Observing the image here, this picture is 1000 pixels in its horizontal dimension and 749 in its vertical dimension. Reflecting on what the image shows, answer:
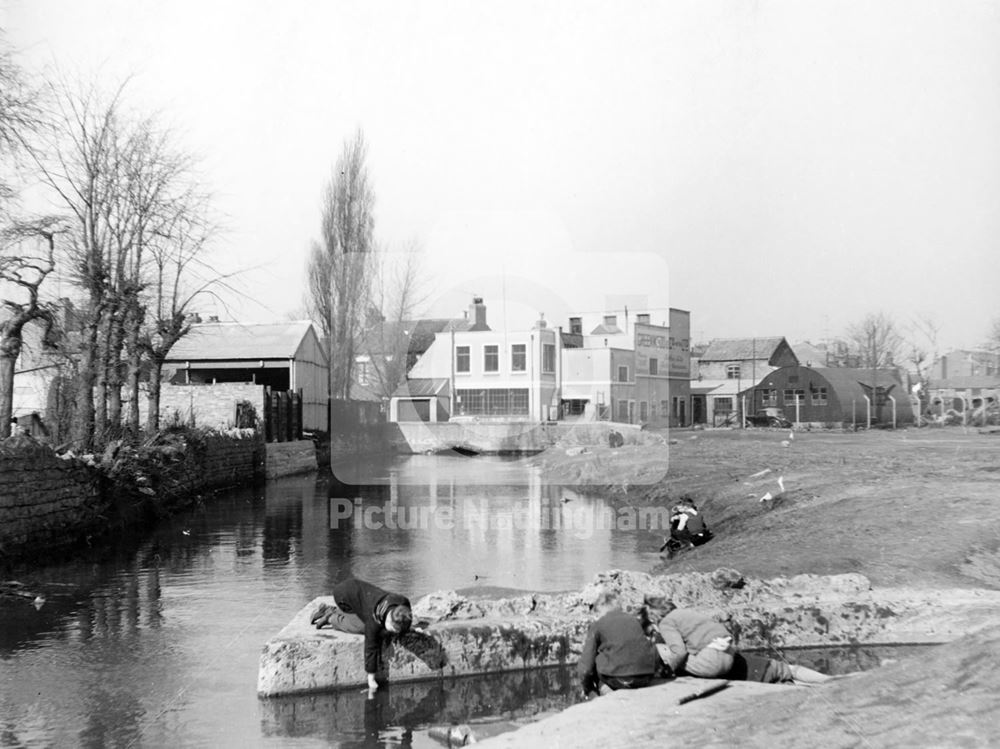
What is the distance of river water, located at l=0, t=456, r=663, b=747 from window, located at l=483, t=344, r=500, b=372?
1198 inches

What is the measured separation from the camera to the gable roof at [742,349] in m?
86.8

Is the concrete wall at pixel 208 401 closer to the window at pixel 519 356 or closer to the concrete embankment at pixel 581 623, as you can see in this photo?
the window at pixel 519 356

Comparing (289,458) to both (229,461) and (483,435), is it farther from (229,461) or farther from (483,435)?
(483,435)

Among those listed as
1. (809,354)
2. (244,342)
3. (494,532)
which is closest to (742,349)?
(809,354)

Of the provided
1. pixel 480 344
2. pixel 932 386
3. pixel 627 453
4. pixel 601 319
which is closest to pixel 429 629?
pixel 627 453

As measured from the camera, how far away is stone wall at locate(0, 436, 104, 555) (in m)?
16.6

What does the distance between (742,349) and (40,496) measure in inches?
3005

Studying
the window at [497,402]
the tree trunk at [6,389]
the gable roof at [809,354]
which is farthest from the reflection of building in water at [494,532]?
the gable roof at [809,354]

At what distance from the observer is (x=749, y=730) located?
6359 millimetres

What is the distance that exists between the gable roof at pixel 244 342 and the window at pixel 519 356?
15.2 meters

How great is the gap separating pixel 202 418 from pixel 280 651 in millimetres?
31099

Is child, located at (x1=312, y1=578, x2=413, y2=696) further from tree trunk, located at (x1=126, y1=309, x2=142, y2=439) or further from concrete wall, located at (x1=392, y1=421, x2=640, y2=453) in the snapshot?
concrete wall, located at (x1=392, y1=421, x2=640, y2=453)

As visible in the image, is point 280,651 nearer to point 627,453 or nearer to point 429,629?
point 429,629

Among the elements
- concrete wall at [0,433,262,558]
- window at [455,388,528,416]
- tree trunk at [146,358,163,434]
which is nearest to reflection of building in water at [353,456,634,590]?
concrete wall at [0,433,262,558]
